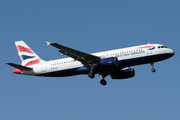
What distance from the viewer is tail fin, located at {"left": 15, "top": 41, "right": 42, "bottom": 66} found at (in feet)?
185

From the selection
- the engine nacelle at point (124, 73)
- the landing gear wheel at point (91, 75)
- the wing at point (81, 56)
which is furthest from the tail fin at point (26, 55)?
the engine nacelle at point (124, 73)

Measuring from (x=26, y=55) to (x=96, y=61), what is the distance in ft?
46.6

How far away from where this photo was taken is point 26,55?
5741 centimetres

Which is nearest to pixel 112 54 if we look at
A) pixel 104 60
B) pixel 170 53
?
pixel 104 60

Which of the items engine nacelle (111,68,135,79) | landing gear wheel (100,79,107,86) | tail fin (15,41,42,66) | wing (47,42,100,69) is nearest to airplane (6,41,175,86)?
wing (47,42,100,69)

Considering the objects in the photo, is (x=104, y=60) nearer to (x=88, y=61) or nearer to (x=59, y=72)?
(x=88, y=61)

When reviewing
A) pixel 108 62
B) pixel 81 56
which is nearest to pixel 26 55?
pixel 81 56

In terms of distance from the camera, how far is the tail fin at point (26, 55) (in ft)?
185

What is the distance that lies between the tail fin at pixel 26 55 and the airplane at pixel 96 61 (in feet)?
3.17

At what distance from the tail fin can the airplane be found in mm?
967

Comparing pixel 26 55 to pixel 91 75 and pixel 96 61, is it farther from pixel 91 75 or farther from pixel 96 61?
pixel 96 61

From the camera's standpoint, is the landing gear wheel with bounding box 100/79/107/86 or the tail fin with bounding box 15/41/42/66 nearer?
the tail fin with bounding box 15/41/42/66

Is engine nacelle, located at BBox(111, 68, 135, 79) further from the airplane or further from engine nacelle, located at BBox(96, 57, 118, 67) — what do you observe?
engine nacelle, located at BBox(96, 57, 118, 67)

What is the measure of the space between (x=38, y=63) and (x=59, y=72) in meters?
5.07
